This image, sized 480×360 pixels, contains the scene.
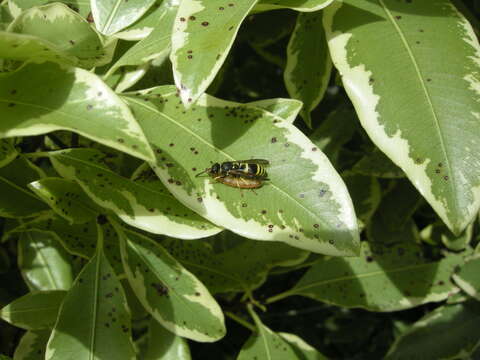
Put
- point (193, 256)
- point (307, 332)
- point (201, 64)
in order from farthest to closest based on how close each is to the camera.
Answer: point (307, 332)
point (193, 256)
point (201, 64)

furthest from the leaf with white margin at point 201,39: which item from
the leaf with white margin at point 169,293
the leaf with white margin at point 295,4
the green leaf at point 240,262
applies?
the green leaf at point 240,262

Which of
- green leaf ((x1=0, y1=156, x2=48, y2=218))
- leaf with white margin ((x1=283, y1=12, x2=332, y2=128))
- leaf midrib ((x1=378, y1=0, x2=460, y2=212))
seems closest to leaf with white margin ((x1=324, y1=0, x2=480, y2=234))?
leaf midrib ((x1=378, y1=0, x2=460, y2=212))

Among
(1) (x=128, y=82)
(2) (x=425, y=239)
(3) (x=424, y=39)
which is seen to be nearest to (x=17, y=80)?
(1) (x=128, y=82)

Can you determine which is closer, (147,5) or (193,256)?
(147,5)

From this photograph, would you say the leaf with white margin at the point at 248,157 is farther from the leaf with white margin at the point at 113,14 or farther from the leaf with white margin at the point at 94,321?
the leaf with white margin at the point at 94,321

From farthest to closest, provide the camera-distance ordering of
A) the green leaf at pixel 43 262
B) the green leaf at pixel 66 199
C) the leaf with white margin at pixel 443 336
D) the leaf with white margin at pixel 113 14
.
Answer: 1. the leaf with white margin at pixel 443 336
2. the green leaf at pixel 43 262
3. the leaf with white margin at pixel 113 14
4. the green leaf at pixel 66 199

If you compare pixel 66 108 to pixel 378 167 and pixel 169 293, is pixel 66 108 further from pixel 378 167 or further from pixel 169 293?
pixel 378 167

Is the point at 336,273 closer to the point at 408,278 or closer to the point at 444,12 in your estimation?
the point at 408,278
